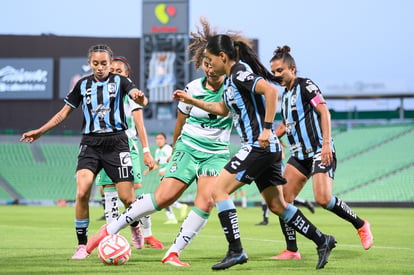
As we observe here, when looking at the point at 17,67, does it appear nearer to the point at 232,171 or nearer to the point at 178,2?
the point at 178,2

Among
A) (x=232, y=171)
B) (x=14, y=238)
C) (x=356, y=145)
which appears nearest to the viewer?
(x=232, y=171)

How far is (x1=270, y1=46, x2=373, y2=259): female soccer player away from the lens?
7.95m

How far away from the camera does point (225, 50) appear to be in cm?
694

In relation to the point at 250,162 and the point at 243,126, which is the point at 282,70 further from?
the point at 250,162

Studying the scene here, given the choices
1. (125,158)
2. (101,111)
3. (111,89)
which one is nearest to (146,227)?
(125,158)

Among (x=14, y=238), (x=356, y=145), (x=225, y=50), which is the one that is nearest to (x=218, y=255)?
(x=225, y=50)

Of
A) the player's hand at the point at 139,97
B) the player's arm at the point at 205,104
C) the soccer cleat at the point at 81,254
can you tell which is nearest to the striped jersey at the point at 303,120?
the player's arm at the point at 205,104

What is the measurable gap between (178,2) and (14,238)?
1360 inches

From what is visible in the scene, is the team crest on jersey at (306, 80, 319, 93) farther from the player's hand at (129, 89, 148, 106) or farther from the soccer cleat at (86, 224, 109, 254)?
the soccer cleat at (86, 224, 109, 254)

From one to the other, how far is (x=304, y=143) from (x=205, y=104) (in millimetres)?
1755

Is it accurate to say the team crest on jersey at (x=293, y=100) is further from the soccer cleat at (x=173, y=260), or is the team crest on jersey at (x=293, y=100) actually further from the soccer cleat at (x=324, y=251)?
the soccer cleat at (x=173, y=260)

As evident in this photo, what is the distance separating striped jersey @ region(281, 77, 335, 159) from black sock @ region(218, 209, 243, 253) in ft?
6.07

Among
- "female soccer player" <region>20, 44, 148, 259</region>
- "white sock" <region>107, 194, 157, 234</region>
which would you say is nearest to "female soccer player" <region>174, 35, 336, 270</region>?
"white sock" <region>107, 194, 157, 234</region>

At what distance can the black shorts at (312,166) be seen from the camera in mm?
7973
